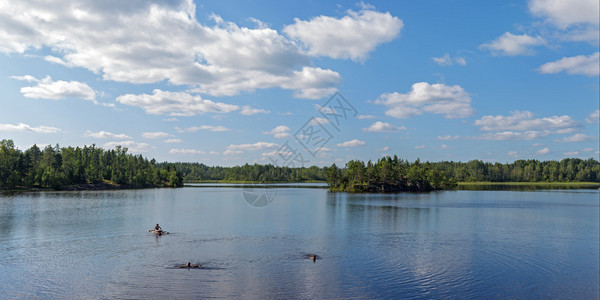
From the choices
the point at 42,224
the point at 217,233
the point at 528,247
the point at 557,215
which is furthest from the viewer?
the point at 557,215

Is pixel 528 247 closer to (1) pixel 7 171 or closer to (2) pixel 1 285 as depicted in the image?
(2) pixel 1 285

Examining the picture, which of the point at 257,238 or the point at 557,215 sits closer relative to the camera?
the point at 257,238

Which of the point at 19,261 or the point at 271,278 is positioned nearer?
the point at 271,278

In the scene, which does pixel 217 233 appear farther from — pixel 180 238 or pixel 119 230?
pixel 119 230

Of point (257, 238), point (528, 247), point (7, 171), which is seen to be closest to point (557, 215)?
point (528, 247)

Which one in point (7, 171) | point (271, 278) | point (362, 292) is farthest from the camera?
point (7, 171)

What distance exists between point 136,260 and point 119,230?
2496cm

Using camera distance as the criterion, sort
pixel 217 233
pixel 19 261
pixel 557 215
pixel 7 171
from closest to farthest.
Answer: pixel 19 261 → pixel 217 233 → pixel 557 215 → pixel 7 171

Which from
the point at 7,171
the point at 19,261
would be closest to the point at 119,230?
the point at 19,261

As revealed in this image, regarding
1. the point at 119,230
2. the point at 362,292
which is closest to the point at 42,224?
the point at 119,230

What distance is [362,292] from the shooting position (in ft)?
110

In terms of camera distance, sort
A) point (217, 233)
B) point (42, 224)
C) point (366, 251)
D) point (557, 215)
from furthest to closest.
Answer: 1. point (557, 215)
2. point (42, 224)
3. point (217, 233)
4. point (366, 251)

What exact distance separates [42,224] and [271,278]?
55.7 metres

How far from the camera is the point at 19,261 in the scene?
42.5m
